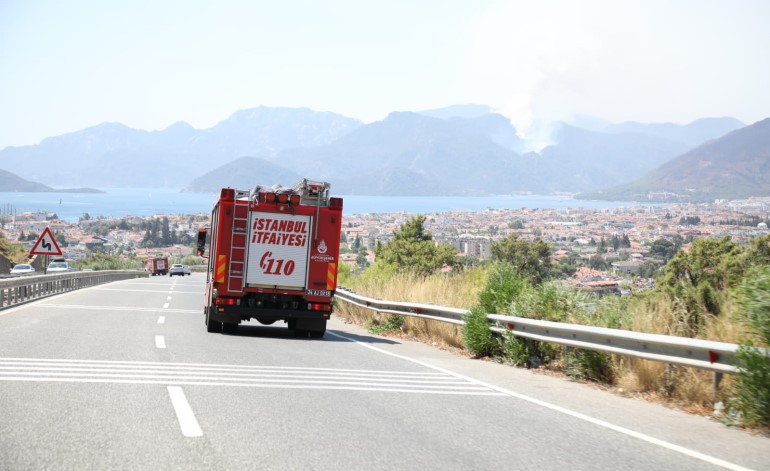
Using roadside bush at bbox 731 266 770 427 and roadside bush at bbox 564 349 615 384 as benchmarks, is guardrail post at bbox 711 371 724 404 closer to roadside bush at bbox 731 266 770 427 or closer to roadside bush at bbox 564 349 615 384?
roadside bush at bbox 731 266 770 427

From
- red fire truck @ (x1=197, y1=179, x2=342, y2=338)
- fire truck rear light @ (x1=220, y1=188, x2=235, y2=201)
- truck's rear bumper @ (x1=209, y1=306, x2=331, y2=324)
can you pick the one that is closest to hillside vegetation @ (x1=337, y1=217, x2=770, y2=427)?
red fire truck @ (x1=197, y1=179, x2=342, y2=338)

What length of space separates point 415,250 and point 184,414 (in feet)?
187

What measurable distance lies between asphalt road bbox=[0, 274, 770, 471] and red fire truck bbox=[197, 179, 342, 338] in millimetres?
3269

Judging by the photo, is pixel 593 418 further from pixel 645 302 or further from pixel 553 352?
pixel 553 352

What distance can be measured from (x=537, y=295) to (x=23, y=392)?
8307 mm

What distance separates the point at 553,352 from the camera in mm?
13664

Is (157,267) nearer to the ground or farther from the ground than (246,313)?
nearer to the ground

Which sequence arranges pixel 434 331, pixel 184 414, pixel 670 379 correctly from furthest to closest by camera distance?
pixel 434 331, pixel 670 379, pixel 184 414

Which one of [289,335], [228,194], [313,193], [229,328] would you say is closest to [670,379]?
[313,193]

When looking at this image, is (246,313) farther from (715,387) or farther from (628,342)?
(715,387)

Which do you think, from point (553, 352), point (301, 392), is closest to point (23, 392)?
point (301, 392)

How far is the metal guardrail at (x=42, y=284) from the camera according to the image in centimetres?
2370

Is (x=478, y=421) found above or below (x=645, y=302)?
below

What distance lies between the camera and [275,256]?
17422 mm
